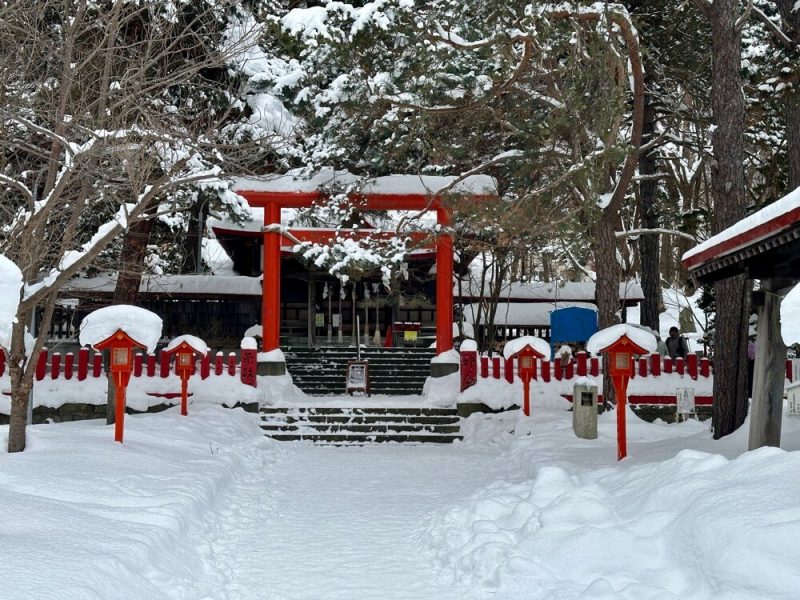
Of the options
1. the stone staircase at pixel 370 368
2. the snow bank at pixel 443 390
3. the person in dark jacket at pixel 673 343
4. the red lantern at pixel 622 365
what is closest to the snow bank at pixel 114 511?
the red lantern at pixel 622 365

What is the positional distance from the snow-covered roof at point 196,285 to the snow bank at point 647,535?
17.2m

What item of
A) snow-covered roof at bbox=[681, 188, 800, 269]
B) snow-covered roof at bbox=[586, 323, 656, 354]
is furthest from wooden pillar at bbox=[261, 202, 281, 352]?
snow-covered roof at bbox=[681, 188, 800, 269]

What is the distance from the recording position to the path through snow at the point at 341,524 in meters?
5.60

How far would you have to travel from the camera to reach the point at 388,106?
43.4ft

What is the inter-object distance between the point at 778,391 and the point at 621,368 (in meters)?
2.13

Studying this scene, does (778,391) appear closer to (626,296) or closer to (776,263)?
(776,263)

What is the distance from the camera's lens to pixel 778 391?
7.71 meters

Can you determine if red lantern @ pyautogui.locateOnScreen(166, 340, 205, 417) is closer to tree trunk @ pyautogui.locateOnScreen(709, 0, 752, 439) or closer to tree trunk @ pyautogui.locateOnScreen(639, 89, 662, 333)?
tree trunk @ pyautogui.locateOnScreen(709, 0, 752, 439)

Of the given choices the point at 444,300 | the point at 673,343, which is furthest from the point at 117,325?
the point at 673,343

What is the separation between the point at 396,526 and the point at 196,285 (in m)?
17.3

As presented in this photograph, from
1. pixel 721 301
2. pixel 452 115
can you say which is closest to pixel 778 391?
pixel 721 301

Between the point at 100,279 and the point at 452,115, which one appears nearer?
the point at 452,115

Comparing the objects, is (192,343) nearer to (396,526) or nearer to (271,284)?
(271,284)

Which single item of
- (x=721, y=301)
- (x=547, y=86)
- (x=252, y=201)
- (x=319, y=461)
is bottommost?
(x=319, y=461)
